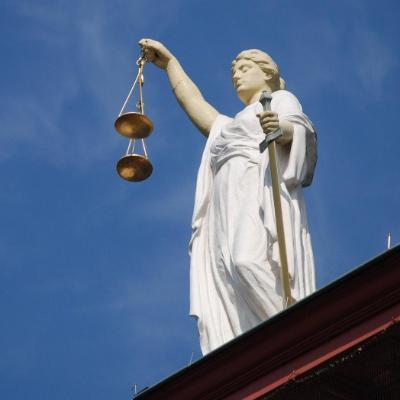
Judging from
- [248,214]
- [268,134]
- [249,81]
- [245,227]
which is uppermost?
[249,81]

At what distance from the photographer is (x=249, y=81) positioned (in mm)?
16938

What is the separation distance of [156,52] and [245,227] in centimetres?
381

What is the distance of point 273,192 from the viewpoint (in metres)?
14.8

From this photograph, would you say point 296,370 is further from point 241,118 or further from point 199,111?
point 199,111

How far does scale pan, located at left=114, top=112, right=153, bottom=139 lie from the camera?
58.0 feet

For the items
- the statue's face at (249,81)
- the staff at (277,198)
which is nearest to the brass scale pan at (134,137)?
the statue's face at (249,81)

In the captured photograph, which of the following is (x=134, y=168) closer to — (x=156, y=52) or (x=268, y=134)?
(x=156, y=52)

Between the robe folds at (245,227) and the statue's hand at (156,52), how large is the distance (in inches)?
78.3

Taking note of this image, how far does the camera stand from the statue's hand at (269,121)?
49.6ft

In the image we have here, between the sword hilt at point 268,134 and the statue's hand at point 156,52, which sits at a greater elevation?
the statue's hand at point 156,52

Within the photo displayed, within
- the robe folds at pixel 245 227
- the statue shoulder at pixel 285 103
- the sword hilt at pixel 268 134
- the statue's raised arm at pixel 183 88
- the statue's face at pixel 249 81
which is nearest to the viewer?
the robe folds at pixel 245 227

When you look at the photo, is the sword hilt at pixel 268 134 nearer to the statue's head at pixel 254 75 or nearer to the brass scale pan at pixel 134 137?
the statue's head at pixel 254 75

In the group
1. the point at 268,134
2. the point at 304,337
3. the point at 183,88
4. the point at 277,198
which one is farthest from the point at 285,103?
the point at 304,337

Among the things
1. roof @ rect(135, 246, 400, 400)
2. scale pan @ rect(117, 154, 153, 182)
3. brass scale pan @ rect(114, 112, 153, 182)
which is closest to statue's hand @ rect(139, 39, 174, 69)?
brass scale pan @ rect(114, 112, 153, 182)
